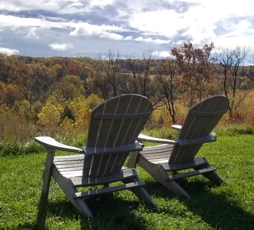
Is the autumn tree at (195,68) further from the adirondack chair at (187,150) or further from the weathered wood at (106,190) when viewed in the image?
the weathered wood at (106,190)

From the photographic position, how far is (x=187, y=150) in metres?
3.67

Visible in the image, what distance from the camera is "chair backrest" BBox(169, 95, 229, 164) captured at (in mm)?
3406

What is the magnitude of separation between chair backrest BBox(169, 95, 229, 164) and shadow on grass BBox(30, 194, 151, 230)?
2.50ft

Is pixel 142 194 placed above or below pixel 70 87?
above

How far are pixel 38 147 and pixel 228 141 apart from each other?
12.0 ft

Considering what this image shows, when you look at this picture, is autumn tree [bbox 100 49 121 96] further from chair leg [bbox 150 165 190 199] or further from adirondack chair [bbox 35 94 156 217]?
adirondack chair [bbox 35 94 156 217]

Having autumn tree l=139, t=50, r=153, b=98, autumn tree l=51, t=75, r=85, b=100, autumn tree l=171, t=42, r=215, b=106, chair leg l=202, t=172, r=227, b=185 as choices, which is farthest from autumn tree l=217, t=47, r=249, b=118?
chair leg l=202, t=172, r=227, b=185

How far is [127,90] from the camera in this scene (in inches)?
1453

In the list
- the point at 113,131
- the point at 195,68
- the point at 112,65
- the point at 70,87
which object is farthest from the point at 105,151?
the point at 70,87

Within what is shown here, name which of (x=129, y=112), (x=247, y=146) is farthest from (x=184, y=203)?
(x=247, y=146)

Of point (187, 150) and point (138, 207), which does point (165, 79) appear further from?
point (138, 207)

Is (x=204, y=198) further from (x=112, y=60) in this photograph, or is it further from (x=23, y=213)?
(x=112, y=60)

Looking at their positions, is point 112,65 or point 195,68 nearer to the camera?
point 112,65

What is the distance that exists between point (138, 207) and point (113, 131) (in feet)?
2.43
